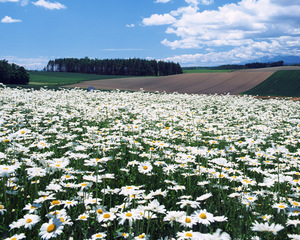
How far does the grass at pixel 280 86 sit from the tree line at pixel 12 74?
45.4 meters

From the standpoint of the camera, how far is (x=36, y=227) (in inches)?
112

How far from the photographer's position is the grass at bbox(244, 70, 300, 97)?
3452cm

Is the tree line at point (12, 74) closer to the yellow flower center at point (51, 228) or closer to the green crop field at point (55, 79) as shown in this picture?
the green crop field at point (55, 79)

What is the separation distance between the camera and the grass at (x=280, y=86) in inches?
1359

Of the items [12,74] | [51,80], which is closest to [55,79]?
[51,80]

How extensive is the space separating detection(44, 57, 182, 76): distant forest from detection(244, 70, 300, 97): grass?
75.8m

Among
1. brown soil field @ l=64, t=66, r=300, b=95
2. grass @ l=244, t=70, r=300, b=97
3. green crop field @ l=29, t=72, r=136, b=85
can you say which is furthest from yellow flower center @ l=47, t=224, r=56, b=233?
green crop field @ l=29, t=72, r=136, b=85

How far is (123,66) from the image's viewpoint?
394 ft

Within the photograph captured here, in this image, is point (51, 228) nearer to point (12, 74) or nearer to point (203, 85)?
point (203, 85)

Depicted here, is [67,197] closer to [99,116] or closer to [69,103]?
[99,116]

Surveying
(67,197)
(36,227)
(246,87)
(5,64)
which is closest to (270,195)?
(67,197)

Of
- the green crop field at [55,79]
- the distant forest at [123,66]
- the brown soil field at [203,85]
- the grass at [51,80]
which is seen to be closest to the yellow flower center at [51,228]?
the grass at [51,80]

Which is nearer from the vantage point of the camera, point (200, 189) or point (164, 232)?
point (164, 232)

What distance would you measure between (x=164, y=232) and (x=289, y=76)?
178ft
